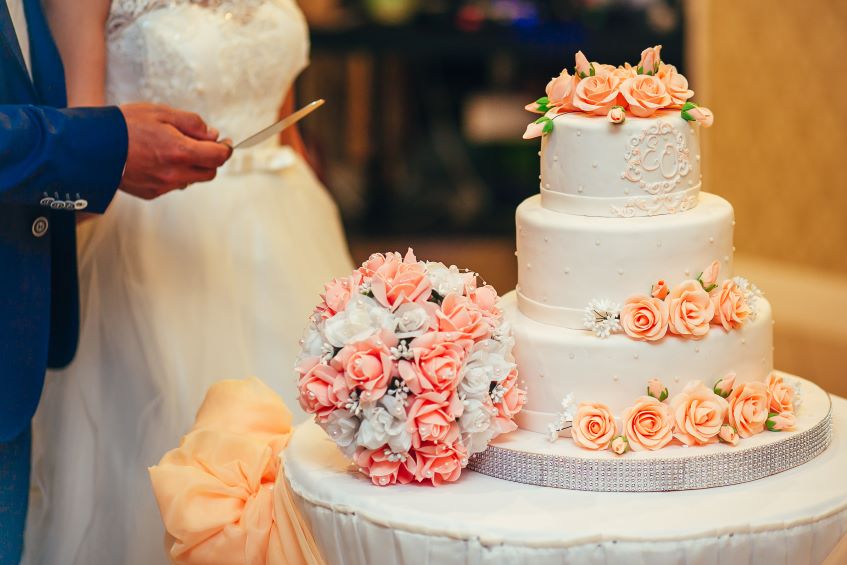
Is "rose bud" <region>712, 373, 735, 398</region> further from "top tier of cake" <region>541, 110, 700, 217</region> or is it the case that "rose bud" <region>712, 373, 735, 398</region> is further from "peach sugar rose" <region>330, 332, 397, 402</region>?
"peach sugar rose" <region>330, 332, 397, 402</region>

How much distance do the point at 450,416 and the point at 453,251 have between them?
4264 mm

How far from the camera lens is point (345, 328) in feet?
5.33

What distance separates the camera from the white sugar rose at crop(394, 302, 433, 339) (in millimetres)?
1628

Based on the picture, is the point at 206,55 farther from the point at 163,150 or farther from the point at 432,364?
the point at 432,364

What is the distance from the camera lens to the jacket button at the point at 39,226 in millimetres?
2000

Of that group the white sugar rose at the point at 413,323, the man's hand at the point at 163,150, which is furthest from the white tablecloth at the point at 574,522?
the man's hand at the point at 163,150

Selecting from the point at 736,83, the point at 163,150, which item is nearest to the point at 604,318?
the point at 163,150

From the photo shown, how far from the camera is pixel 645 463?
1.63 metres

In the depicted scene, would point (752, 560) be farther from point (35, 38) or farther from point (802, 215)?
point (802, 215)

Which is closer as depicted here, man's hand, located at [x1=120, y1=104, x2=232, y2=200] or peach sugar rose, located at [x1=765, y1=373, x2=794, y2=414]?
peach sugar rose, located at [x1=765, y1=373, x2=794, y2=414]

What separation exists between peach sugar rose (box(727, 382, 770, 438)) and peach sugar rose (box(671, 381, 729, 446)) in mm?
15

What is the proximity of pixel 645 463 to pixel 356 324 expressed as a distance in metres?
0.45

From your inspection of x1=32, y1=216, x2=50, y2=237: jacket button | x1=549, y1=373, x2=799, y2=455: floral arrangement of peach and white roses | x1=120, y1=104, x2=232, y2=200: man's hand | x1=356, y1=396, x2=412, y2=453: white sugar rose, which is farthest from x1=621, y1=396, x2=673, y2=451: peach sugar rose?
x1=32, y1=216, x2=50, y2=237: jacket button

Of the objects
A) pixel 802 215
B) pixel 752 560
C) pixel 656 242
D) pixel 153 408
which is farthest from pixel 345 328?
pixel 802 215
